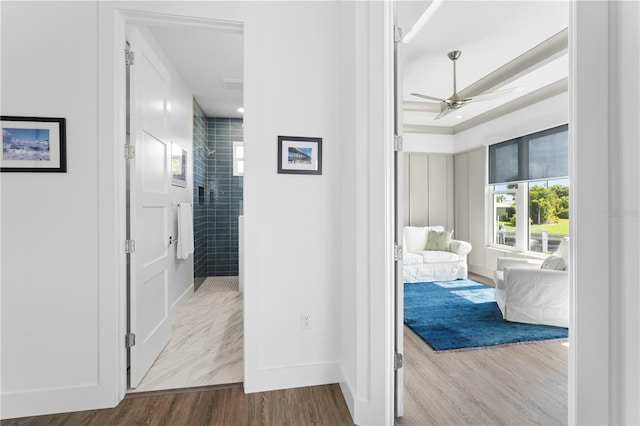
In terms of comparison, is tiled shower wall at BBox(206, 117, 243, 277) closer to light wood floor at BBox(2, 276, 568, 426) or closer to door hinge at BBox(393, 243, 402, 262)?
light wood floor at BBox(2, 276, 568, 426)

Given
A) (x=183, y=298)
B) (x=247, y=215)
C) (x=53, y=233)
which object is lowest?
(x=183, y=298)

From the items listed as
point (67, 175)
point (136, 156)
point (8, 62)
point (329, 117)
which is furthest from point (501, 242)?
point (8, 62)

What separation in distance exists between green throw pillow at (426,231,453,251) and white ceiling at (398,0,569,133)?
2341mm

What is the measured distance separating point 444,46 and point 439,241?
3.22 metres

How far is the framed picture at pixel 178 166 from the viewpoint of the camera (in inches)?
133

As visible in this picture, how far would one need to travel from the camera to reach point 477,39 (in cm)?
316

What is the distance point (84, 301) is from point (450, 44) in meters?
3.86

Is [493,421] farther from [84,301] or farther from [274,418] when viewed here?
[84,301]

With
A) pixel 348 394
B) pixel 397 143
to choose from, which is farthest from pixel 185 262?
pixel 397 143

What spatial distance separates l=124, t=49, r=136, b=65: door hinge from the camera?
2004 millimetres

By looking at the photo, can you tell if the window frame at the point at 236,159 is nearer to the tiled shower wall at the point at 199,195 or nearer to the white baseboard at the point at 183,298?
the tiled shower wall at the point at 199,195

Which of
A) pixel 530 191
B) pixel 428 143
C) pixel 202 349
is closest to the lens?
pixel 202 349

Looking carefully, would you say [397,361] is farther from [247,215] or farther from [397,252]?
[247,215]

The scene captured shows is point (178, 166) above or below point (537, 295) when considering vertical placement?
above
